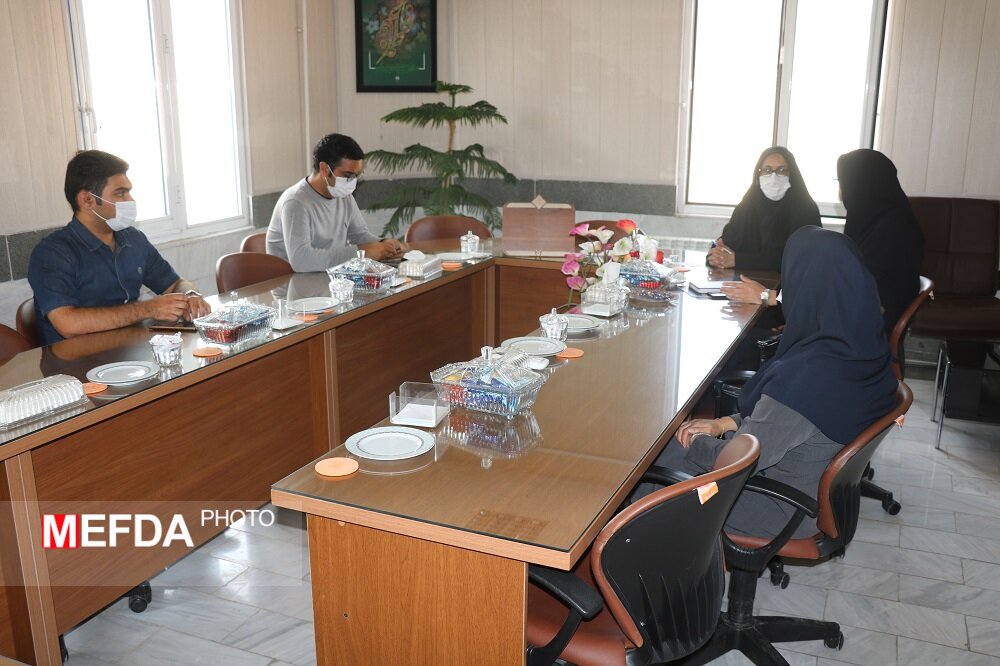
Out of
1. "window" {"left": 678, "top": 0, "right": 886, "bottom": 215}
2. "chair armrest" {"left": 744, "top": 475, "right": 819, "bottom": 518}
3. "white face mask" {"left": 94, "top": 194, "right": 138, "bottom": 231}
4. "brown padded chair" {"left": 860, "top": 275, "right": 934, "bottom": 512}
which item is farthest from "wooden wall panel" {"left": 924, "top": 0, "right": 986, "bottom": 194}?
"white face mask" {"left": 94, "top": 194, "right": 138, "bottom": 231}

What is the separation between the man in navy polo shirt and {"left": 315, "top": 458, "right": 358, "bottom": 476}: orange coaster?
4.19 ft

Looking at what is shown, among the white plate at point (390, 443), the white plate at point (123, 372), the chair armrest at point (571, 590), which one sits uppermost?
the white plate at point (123, 372)

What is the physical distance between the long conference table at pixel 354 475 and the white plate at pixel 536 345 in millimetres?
82

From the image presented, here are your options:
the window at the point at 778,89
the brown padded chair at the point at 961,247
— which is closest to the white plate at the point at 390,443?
the brown padded chair at the point at 961,247

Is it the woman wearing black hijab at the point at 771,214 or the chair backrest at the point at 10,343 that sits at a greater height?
the woman wearing black hijab at the point at 771,214

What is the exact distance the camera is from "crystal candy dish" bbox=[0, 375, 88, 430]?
198cm

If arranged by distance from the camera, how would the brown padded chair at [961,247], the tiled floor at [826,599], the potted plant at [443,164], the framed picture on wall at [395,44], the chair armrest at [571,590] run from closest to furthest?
1. the chair armrest at [571,590]
2. the tiled floor at [826,599]
3. the brown padded chair at [961,247]
4. the potted plant at [443,164]
5. the framed picture on wall at [395,44]

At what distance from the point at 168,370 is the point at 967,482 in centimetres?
325

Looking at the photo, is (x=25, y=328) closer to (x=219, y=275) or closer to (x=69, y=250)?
(x=69, y=250)

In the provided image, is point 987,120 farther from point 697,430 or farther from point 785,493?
point 785,493

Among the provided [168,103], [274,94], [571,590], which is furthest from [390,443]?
[274,94]

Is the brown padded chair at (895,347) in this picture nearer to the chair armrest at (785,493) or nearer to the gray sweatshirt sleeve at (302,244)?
the chair armrest at (785,493)

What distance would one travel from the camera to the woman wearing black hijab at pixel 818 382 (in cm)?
216

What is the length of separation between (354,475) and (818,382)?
118 cm
